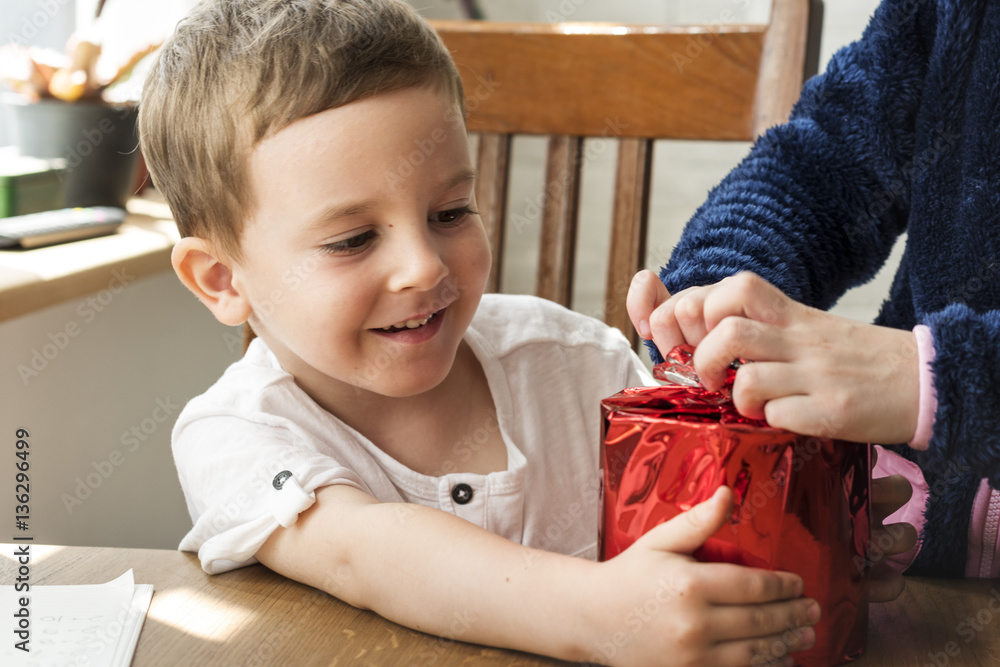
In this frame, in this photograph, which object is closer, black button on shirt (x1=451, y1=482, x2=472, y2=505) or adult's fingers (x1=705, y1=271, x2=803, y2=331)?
adult's fingers (x1=705, y1=271, x2=803, y2=331)

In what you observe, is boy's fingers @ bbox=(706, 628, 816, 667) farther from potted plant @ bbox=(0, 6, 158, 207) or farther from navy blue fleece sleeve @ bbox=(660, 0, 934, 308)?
potted plant @ bbox=(0, 6, 158, 207)

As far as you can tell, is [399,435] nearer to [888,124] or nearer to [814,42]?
[888,124]

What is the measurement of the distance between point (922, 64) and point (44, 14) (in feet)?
4.72

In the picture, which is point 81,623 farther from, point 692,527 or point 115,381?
point 115,381

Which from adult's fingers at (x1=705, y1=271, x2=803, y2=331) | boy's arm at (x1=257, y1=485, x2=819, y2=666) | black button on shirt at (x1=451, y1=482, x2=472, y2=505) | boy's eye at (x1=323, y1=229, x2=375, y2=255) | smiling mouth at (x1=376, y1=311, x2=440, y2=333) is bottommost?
black button on shirt at (x1=451, y1=482, x2=472, y2=505)

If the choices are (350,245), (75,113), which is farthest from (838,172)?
(75,113)

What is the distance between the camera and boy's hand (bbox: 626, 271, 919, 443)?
392mm

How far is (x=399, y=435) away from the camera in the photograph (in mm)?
722

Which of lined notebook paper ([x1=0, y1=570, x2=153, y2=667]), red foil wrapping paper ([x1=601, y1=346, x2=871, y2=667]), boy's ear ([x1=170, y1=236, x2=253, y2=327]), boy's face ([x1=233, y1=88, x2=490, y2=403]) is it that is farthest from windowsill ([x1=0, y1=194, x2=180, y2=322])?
red foil wrapping paper ([x1=601, y1=346, x2=871, y2=667])

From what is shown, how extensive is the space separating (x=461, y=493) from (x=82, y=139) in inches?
36.9

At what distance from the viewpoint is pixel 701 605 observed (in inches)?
15.2

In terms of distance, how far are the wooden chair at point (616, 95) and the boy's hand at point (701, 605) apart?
0.59 m

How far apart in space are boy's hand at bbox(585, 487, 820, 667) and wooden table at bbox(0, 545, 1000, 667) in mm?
60

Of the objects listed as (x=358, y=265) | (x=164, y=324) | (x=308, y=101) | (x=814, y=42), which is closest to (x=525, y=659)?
(x=358, y=265)
